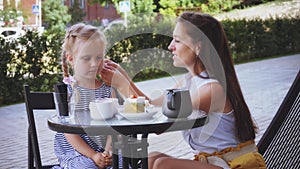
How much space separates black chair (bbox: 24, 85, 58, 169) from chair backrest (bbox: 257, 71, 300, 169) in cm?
111

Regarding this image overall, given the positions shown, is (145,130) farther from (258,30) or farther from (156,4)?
(156,4)

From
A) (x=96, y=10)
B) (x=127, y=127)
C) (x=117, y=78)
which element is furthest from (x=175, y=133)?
(x=96, y=10)

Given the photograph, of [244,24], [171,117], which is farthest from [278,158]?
[244,24]

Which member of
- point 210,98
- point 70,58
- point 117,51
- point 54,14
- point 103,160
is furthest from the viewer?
point 54,14

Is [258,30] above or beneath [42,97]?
beneath

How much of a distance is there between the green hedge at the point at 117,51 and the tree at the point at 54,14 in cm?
778

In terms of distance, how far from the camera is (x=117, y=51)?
883 cm

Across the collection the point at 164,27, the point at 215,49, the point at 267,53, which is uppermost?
the point at 215,49

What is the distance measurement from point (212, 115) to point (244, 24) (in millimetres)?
11143

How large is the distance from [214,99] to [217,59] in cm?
18

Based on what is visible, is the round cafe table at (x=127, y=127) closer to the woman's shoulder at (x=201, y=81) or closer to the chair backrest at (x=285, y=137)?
the woman's shoulder at (x=201, y=81)

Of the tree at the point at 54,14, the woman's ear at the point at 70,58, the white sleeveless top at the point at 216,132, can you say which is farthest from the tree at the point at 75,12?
the white sleeveless top at the point at 216,132

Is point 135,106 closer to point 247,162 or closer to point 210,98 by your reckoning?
point 210,98

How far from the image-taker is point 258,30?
44.3 feet
